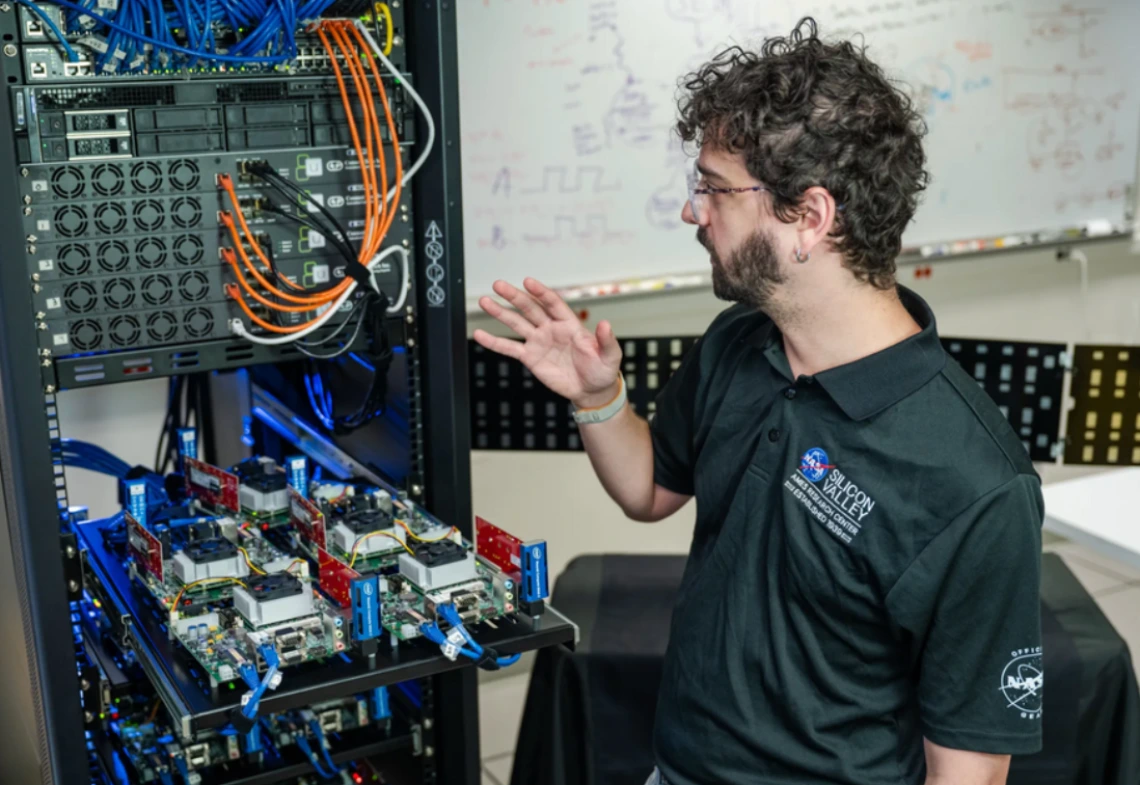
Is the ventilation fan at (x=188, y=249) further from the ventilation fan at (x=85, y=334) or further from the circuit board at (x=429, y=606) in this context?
the circuit board at (x=429, y=606)

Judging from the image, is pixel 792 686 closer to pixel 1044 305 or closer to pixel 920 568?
pixel 920 568

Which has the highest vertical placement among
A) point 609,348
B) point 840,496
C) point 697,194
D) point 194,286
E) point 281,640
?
point 697,194

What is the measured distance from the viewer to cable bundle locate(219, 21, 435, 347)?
5.14 ft

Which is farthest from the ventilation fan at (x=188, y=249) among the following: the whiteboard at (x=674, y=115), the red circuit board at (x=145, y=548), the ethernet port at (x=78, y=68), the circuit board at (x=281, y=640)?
the whiteboard at (x=674, y=115)

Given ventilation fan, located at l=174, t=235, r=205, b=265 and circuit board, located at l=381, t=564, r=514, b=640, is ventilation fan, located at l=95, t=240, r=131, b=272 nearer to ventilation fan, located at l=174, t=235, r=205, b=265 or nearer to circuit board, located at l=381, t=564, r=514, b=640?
ventilation fan, located at l=174, t=235, r=205, b=265

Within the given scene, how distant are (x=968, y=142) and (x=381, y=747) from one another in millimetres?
2555

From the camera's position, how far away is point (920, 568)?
4.42 feet

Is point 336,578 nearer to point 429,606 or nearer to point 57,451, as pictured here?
point 429,606

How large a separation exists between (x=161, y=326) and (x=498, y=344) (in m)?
0.43

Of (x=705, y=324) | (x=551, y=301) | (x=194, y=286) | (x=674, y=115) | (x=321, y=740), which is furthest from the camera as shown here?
(x=705, y=324)

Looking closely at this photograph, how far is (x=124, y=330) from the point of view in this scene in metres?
1.52

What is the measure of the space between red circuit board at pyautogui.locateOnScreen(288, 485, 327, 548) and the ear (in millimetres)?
746

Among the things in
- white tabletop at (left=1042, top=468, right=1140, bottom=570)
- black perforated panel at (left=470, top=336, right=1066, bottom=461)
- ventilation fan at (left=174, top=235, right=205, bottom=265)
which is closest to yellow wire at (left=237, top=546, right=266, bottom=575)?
ventilation fan at (left=174, top=235, right=205, bottom=265)

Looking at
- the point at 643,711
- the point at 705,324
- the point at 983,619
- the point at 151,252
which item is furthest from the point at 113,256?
the point at 705,324
